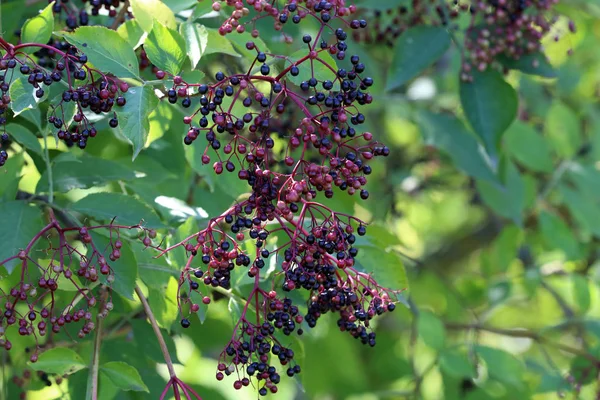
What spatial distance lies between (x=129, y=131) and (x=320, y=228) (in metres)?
0.44

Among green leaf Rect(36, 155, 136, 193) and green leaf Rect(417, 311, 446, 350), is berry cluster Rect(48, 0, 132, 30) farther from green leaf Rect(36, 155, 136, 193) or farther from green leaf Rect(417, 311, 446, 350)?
green leaf Rect(417, 311, 446, 350)

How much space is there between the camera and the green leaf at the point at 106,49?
5.51 ft

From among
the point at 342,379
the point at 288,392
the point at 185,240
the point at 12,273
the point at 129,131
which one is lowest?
the point at 288,392

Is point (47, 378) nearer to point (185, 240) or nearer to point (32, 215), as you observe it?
point (32, 215)

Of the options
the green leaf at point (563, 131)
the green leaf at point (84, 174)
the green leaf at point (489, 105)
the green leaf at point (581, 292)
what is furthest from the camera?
the green leaf at point (563, 131)

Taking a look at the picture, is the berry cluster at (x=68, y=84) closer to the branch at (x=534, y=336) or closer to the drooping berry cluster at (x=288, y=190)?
the drooping berry cluster at (x=288, y=190)

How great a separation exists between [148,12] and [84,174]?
1.49ft

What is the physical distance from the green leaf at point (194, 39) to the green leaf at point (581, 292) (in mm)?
2125

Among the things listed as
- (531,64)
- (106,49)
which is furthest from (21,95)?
(531,64)

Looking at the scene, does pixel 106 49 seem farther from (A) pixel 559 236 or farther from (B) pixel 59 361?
(A) pixel 559 236

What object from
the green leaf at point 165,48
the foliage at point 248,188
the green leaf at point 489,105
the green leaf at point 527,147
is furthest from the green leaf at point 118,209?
the green leaf at point 527,147

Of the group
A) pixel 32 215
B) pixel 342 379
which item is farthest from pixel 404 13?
pixel 342 379

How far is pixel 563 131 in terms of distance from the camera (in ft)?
11.4

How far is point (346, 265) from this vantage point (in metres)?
1.71
